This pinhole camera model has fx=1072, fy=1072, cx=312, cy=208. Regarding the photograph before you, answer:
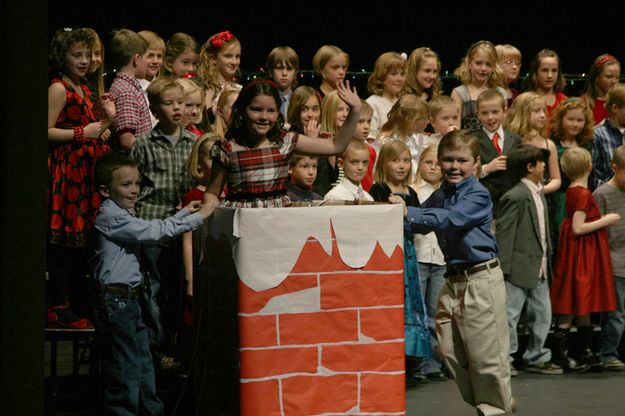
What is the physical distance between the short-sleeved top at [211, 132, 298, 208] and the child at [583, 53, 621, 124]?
423 centimetres

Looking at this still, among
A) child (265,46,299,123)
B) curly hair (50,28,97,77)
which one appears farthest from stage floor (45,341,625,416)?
child (265,46,299,123)

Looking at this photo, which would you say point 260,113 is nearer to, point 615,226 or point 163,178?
point 163,178

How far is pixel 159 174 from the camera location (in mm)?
5680

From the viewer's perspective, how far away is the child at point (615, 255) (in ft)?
23.0

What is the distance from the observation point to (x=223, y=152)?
464cm

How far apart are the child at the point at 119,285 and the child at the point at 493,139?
2827 millimetres

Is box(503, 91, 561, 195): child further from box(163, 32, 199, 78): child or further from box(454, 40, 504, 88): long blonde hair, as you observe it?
box(163, 32, 199, 78): child

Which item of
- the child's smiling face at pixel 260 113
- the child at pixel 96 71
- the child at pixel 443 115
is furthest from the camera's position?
the child at pixel 443 115

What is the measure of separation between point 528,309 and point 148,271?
8.65ft

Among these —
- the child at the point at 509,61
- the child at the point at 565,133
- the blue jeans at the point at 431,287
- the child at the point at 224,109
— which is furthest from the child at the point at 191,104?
the child at the point at 509,61

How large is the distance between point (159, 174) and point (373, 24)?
4477 millimetres

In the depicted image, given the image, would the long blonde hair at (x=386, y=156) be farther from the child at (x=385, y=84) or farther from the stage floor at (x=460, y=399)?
the stage floor at (x=460, y=399)

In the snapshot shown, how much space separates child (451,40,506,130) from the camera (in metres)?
7.72

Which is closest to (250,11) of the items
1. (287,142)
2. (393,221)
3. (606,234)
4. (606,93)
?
(606,93)
